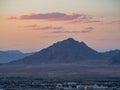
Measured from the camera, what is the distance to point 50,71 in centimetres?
17450

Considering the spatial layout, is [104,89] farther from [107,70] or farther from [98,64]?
[98,64]

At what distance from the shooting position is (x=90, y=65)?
192 m

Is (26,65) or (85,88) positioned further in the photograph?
(26,65)

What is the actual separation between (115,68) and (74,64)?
1776cm

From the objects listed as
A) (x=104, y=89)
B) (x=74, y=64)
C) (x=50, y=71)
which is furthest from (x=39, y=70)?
(x=104, y=89)

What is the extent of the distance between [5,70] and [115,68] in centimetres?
3630

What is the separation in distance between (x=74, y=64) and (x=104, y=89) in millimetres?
106457

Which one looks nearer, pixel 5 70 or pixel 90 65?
pixel 5 70

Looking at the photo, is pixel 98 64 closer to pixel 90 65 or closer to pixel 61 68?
pixel 90 65

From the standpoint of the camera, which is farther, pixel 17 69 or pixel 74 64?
pixel 74 64

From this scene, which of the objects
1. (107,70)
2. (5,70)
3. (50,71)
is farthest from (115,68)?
(5,70)

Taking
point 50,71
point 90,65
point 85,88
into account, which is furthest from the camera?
point 90,65

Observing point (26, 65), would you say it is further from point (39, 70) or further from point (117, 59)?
point (117, 59)

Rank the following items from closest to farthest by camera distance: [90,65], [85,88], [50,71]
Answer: [85,88] < [50,71] < [90,65]
